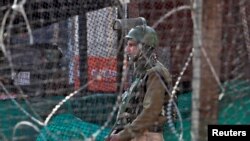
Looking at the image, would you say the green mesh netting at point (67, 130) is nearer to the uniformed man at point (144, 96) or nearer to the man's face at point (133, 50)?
the uniformed man at point (144, 96)

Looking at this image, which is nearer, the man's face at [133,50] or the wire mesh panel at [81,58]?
the man's face at [133,50]

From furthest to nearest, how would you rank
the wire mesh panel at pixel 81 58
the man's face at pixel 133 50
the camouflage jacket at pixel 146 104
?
the wire mesh panel at pixel 81 58 < the man's face at pixel 133 50 < the camouflage jacket at pixel 146 104

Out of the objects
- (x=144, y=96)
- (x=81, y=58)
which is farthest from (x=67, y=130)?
(x=81, y=58)

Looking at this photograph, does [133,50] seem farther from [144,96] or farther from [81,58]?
[81,58]

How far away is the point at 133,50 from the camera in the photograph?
3.38 m

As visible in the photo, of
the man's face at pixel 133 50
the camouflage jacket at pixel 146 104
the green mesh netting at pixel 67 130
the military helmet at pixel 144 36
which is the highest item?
the military helmet at pixel 144 36

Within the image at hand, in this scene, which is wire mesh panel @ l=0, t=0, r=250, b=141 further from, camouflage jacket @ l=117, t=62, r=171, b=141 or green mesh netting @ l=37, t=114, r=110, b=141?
camouflage jacket @ l=117, t=62, r=171, b=141

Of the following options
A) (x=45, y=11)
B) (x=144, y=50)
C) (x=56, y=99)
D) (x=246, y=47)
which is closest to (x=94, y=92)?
(x=56, y=99)

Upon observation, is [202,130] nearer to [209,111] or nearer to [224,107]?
[209,111]

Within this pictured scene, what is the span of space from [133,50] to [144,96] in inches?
11.3

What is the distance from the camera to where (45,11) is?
4.88 meters

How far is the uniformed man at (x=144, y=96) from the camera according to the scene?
10.5 feet

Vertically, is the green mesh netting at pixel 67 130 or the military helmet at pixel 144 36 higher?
the military helmet at pixel 144 36

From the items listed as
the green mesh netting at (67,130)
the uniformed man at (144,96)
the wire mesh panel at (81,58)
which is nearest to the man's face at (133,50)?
the uniformed man at (144,96)
